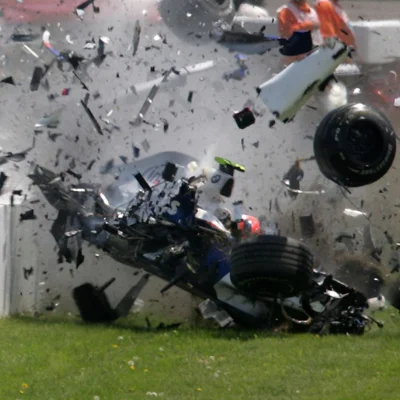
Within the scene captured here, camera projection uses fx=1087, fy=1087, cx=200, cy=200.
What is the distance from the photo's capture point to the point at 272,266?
27.5 ft

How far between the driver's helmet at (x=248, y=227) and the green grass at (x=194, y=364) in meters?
1.04

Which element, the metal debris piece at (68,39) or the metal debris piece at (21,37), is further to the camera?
the metal debris piece at (21,37)

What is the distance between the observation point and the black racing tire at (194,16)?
10789mm

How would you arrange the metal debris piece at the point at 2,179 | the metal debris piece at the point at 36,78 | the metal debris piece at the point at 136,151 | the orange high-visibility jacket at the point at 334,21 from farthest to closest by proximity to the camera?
the orange high-visibility jacket at the point at 334,21 < the metal debris piece at the point at 36,78 < the metal debris piece at the point at 136,151 < the metal debris piece at the point at 2,179

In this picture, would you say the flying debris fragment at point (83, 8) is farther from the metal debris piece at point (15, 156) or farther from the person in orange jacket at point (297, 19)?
the person in orange jacket at point (297, 19)

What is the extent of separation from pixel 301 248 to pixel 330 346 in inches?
32.5

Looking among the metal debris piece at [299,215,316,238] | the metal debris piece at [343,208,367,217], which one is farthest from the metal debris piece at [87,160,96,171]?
the metal debris piece at [343,208,367,217]

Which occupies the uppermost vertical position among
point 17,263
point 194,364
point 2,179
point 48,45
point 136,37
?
point 136,37

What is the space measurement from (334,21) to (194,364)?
15.4ft

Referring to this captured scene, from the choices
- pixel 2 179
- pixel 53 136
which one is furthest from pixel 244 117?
pixel 2 179

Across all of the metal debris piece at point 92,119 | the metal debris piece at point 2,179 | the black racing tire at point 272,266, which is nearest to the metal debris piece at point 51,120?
the metal debris piece at point 92,119

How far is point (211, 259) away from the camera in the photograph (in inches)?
359

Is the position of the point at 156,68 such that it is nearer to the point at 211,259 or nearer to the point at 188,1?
the point at 188,1

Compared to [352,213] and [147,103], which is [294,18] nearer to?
[147,103]
